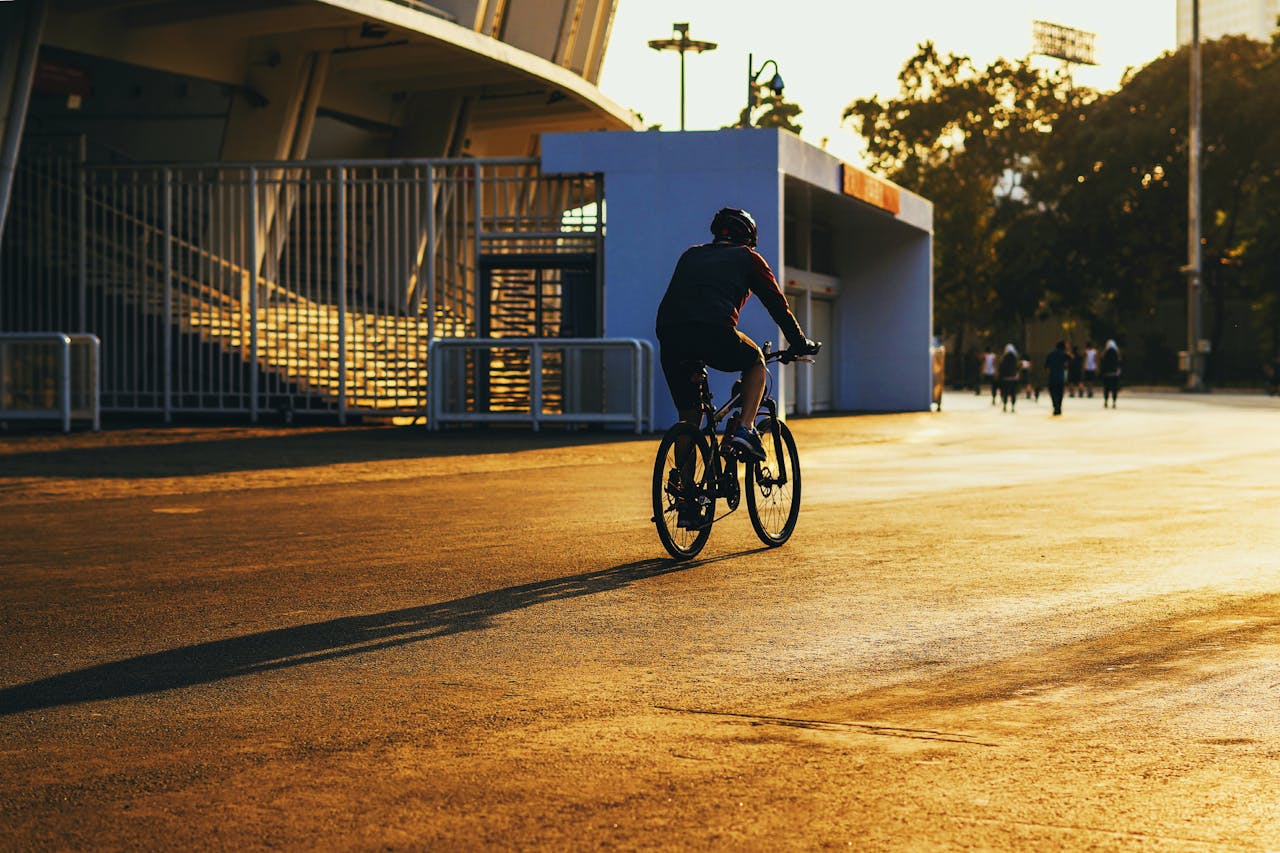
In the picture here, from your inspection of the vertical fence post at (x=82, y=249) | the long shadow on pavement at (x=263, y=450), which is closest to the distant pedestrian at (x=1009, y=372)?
the long shadow on pavement at (x=263, y=450)

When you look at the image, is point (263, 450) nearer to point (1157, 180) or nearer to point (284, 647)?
point (284, 647)

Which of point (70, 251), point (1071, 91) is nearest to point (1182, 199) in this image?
point (1071, 91)

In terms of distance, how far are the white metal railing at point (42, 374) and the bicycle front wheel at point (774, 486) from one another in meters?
15.1

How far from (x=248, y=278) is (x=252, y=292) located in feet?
2.27

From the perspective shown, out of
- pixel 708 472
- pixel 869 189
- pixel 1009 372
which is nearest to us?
pixel 708 472

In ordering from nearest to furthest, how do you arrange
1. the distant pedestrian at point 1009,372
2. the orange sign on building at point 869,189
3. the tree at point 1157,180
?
1. the orange sign on building at point 869,189
2. the distant pedestrian at point 1009,372
3. the tree at point 1157,180

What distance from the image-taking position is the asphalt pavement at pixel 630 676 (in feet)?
14.0

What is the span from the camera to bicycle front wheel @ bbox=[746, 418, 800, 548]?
9789 millimetres

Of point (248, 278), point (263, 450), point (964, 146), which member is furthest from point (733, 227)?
point (964, 146)

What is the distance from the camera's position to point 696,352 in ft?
30.6

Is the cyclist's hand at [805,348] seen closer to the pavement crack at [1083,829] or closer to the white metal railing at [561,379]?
the pavement crack at [1083,829]

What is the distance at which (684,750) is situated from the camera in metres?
4.94

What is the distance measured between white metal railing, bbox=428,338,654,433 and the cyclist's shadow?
48.5 feet

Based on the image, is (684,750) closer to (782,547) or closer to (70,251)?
(782,547)
